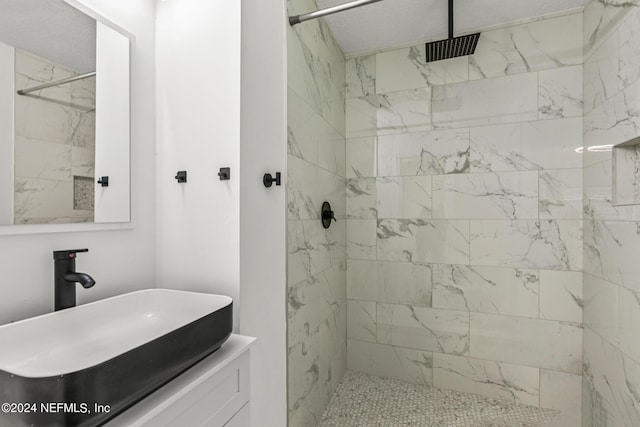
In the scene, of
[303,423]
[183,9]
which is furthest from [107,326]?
[303,423]

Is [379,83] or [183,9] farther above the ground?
[379,83]

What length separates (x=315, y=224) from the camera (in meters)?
1.95

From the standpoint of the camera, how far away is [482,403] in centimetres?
213

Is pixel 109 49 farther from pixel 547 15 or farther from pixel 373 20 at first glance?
pixel 547 15

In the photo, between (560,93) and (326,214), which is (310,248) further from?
(560,93)

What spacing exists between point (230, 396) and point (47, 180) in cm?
81

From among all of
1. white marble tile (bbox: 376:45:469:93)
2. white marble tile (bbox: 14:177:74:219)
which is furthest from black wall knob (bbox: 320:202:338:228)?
white marble tile (bbox: 14:177:74:219)

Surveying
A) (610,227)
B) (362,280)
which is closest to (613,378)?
(610,227)

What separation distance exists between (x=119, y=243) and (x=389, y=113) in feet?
6.70

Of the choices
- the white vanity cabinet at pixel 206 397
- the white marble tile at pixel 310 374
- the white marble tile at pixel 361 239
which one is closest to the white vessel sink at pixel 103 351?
the white vanity cabinet at pixel 206 397

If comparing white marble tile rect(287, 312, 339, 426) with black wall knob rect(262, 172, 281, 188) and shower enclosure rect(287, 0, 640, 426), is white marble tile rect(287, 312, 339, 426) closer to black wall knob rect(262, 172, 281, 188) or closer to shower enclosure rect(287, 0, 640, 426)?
shower enclosure rect(287, 0, 640, 426)

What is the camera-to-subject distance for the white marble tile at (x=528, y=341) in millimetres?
2006

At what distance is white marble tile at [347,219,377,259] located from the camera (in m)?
2.48

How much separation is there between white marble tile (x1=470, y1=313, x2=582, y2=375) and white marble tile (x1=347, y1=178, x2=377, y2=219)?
1.06m
